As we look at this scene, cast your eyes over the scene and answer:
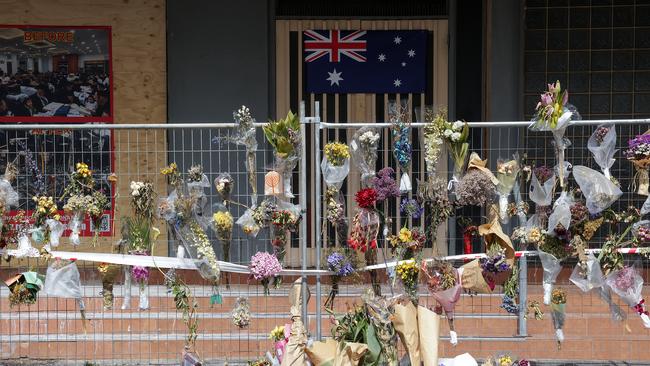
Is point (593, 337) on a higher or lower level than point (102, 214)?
lower

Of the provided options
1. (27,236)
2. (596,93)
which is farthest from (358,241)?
(596,93)

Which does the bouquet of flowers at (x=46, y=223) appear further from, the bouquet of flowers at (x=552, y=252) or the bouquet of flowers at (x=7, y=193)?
the bouquet of flowers at (x=552, y=252)

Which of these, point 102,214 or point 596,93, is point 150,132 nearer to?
point 102,214

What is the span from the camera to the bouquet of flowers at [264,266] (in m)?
6.07

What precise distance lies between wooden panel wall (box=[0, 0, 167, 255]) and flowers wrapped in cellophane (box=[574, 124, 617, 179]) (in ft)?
14.4

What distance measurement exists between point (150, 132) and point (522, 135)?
375 centimetres

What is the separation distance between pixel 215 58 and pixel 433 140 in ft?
11.7

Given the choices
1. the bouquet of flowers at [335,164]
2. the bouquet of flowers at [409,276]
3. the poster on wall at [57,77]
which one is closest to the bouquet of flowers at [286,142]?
the bouquet of flowers at [335,164]

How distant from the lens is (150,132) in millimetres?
8680

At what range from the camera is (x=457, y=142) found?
6109mm

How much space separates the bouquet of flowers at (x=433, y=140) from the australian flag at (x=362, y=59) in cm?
295

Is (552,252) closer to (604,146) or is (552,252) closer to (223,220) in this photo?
(604,146)

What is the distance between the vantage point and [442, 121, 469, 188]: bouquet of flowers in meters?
6.07

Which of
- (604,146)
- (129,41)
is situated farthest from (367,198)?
(129,41)
